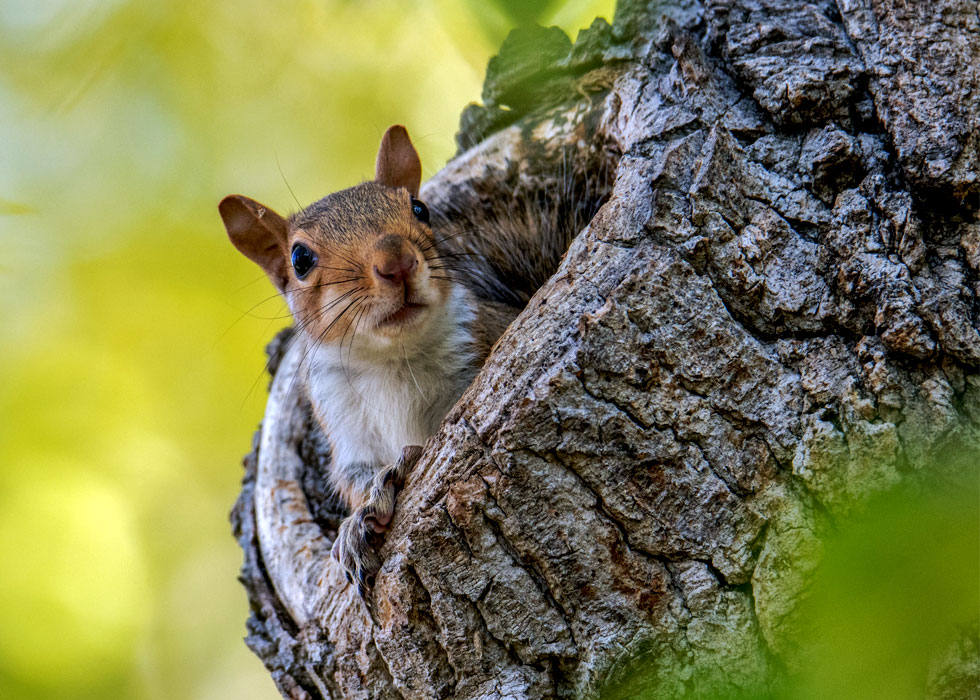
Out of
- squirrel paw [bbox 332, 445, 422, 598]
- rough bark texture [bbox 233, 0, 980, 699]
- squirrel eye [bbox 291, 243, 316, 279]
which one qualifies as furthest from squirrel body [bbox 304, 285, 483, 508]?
rough bark texture [bbox 233, 0, 980, 699]

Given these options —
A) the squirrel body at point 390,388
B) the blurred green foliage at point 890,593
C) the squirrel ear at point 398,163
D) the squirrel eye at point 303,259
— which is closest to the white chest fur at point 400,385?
the squirrel body at point 390,388

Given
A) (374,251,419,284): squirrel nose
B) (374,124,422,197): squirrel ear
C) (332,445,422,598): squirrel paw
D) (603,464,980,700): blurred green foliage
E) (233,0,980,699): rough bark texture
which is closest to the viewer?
(603,464,980,700): blurred green foliage

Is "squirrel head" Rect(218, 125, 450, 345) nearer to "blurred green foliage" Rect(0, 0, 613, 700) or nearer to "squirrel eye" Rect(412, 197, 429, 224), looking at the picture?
"squirrel eye" Rect(412, 197, 429, 224)

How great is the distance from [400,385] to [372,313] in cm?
21

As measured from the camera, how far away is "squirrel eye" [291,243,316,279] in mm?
1632

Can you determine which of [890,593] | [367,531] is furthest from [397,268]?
[890,593]

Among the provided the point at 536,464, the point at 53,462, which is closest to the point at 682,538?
the point at 536,464

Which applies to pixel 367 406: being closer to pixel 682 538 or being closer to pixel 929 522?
pixel 682 538

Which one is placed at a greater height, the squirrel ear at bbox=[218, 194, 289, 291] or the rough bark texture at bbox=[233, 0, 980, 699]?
the squirrel ear at bbox=[218, 194, 289, 291]

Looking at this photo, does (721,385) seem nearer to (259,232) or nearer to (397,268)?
(397,268)

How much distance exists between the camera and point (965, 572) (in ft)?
1.56

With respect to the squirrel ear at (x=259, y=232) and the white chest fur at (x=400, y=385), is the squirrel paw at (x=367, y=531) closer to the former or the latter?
the white chest fur at (x=400, y=385)

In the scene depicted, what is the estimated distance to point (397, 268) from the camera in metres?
1.41

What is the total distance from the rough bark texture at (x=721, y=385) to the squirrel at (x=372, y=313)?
1.23 ft
